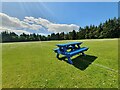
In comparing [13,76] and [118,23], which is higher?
[118,23]

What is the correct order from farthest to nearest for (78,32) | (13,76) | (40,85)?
(78,32) < (13,76) < (40,85)

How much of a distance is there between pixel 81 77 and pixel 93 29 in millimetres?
62338

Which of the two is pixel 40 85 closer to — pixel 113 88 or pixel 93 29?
pixel 113 88

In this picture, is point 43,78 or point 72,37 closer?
point 43,78

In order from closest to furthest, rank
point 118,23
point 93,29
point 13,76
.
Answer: point 13,76
point 118,23
point 93,29

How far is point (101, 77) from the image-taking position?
18.0 ft

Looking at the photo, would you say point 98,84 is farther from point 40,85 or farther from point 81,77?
point 40,85

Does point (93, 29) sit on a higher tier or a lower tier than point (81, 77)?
higher

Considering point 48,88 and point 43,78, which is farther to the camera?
point 43,78

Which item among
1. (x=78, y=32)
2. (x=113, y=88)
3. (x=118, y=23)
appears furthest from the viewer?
(x=78, y=32)

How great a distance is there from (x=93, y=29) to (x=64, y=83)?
6304 centimetres

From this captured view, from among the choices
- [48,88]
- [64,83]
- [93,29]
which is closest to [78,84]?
[64,83]

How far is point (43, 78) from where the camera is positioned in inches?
220

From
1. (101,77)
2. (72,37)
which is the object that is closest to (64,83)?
(101,77)
